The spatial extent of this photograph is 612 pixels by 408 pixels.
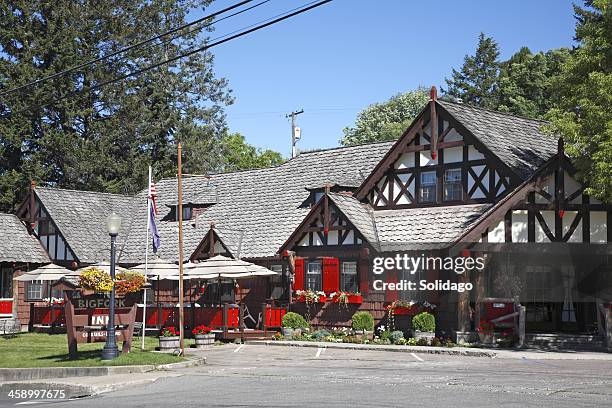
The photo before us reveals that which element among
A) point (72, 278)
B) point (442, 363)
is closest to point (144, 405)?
point (442, 363)

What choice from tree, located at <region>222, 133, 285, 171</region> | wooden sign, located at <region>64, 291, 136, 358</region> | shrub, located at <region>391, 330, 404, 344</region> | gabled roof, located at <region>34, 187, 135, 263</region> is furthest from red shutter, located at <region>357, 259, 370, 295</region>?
tree, located at <region>222, 133, 285, 171</region>

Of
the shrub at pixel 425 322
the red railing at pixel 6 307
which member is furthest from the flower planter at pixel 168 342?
the red railing at pixel 6 307

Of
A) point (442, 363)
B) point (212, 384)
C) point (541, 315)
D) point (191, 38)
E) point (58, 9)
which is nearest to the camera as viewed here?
point (212, 384)

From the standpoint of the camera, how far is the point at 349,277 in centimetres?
3228

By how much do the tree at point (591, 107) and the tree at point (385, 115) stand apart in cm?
5127

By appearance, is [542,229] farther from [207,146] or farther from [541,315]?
[207,146]

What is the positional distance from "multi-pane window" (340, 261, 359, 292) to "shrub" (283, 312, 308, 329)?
189 cm

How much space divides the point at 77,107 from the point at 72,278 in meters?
23.7

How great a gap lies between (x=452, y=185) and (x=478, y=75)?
43509 mm

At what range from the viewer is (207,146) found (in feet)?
218

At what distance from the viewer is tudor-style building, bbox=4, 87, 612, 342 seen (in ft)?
95.0

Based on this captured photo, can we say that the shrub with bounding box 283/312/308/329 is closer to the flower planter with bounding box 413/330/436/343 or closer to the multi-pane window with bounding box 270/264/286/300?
the multi-pane window with bounding box 270/264/286/300

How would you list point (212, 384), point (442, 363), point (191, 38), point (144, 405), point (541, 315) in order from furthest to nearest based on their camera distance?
point (191, 38), point (541, 315), point (442, 363), point (212, 384), point (144, 405)

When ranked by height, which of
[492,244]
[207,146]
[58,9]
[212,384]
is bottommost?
[212,384]
